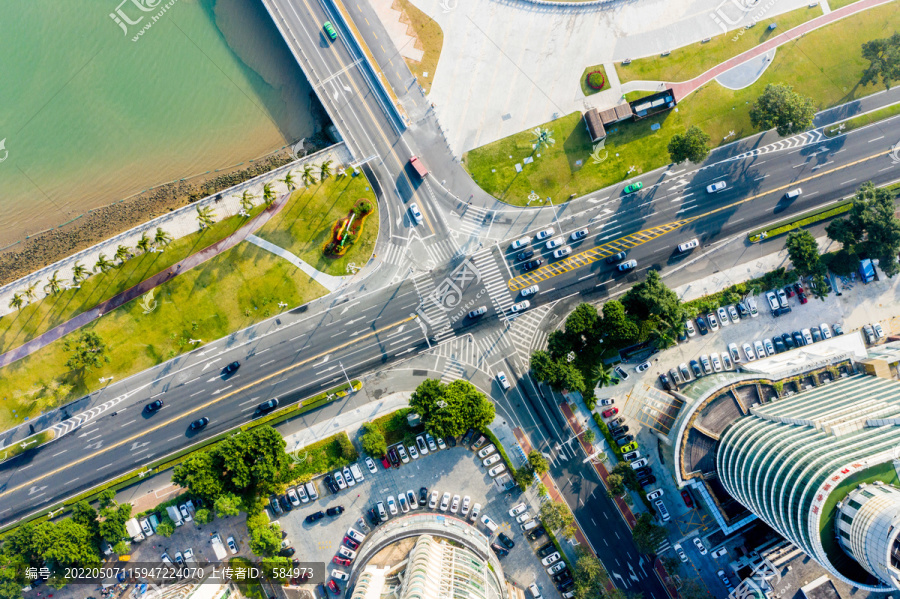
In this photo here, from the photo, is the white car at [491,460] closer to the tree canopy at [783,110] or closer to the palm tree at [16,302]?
the tree canopy at [783,110]

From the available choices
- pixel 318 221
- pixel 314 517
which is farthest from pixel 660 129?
pixel 314 517

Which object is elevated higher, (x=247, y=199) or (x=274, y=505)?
(x=247, y=199)

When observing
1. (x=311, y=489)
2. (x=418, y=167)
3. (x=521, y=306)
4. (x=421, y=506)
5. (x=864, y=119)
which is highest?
(x=418, y=167)

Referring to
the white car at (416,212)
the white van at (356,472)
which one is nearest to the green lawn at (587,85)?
the white car at (416,212)

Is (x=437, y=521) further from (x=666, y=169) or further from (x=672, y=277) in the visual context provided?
(x=666, y=169)

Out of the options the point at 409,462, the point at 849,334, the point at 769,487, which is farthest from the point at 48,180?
the point at 849,334

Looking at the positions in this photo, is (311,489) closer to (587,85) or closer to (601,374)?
(601,374)
